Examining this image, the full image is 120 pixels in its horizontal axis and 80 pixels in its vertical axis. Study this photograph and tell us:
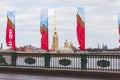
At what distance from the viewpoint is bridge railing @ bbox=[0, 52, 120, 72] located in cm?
2369

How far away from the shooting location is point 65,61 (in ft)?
82.3

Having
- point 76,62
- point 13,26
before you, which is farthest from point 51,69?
point 13,26

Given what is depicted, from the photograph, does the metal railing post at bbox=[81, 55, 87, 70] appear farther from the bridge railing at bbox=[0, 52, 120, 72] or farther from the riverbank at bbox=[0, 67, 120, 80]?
the riverbank at bbox=[0, 67, 120, 80]

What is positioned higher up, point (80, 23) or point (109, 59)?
point (80, 23)

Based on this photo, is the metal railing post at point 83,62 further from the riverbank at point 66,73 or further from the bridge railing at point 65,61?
the riverbank at point 66,73

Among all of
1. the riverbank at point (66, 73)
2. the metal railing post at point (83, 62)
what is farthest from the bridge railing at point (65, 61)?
the riverbank at point (66, 73)

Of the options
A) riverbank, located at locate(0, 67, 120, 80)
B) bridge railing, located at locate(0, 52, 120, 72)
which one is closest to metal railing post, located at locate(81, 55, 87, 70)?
bridge railing, located at locate(0, 52, 120, 72)

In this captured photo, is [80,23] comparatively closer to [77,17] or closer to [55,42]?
[77,17]

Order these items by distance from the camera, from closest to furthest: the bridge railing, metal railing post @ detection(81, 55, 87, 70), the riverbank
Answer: the riverbank
the bridge railing
metal railing post @ detection(81, 55, 87, 70)

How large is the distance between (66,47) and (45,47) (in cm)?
3253

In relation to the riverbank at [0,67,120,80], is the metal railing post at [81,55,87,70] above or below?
above

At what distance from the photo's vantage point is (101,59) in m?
24.0

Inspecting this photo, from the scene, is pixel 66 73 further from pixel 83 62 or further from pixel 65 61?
pixel 83 62

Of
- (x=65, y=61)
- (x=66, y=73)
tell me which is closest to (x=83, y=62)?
(x=66, y=73)
